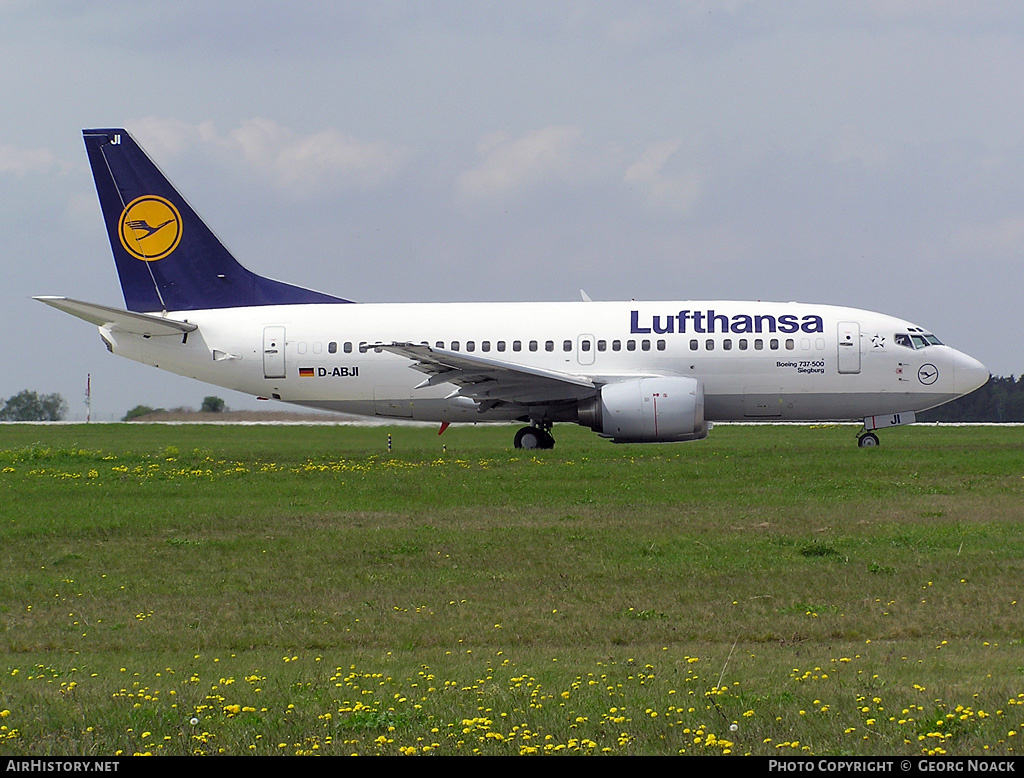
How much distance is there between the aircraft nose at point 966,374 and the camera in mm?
30703

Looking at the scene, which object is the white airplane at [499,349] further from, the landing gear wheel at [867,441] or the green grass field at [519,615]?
the green grass field at [519,615]

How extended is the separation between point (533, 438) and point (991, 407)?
49134 millimetres

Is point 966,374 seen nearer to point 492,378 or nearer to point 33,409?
point 492,378

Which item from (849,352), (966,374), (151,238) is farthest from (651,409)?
(151,238)

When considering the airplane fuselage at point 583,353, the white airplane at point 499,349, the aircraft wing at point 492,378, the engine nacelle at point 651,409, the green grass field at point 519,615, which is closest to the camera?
the green grass field at point 519,615

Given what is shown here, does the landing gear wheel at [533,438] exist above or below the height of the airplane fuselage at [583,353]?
below

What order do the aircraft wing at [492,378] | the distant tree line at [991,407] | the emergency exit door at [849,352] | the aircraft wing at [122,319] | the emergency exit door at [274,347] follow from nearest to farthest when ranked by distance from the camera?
1. the aircraft wing at [492,378]
2. the aircraft wing at [122,319]
3. the emergency exit door at [849,352]
4. the emergency exit door at [274,347]
5. the distant tree line at [991,407]

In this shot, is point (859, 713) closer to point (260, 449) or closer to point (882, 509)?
point (882, 509)

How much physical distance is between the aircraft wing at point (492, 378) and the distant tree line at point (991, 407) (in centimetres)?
3759

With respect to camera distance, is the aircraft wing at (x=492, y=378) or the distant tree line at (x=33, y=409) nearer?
the aircraft wing at (x=492, y=378)

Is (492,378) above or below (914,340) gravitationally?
below

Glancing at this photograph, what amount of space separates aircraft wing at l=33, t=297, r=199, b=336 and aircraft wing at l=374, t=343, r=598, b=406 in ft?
19.8

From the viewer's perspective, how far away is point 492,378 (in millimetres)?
29516

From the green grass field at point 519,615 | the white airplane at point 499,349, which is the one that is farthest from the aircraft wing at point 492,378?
the green grass field at point 519,615
